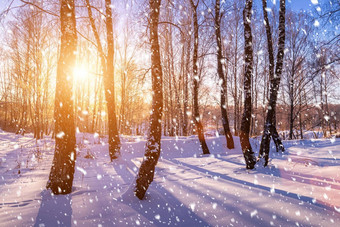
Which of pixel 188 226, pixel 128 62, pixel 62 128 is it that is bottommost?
pixel 188 226

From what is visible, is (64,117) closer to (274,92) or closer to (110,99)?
(110,99)

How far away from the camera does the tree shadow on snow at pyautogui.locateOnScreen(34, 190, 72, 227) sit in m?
3.06

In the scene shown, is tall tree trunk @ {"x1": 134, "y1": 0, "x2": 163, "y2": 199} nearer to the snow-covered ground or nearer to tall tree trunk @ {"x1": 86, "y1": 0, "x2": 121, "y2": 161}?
the snow-covered ground

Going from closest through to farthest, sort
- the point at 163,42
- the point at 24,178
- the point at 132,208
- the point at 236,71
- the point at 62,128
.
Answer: the point at 132,208
the point at 62,128
the point at 24,178
the point at 163,42
the point at 236,71

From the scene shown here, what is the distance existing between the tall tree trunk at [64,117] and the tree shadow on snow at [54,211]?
9.1 inches

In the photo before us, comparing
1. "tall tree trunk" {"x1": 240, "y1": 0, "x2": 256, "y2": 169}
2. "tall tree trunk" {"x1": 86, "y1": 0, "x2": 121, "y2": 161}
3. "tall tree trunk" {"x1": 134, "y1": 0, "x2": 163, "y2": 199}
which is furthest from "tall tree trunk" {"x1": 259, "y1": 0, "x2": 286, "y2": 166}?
"tall tree trunk" {"x1": 86, "y1": 0, "x2": 121, "y2": 161}

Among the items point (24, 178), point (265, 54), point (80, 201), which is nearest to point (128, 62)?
point (265, 54)

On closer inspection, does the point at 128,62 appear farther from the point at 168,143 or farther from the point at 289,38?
the point at 289,38

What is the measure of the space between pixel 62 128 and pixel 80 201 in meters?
1.54

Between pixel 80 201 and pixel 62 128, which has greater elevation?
pixel 62 128

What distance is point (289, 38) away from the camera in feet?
61.1

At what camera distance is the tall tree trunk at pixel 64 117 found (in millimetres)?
4215

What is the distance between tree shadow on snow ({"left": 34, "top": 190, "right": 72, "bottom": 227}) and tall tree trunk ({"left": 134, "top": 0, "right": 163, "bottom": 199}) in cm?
125

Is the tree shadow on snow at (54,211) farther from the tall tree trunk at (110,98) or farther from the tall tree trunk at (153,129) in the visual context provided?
the tall tree trunk at (110,98)
